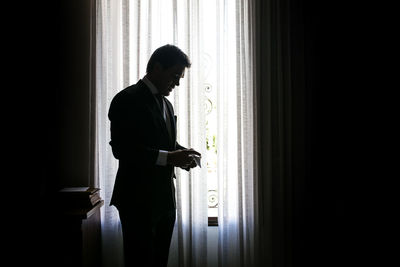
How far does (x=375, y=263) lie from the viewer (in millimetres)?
1548

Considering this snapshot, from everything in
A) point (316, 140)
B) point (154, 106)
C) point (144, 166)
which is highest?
point (154, 106)

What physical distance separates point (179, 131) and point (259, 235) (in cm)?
82

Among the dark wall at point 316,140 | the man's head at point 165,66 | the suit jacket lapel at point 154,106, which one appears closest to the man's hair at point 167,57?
the man's head at point 165,66

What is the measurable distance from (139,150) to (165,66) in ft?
1.29

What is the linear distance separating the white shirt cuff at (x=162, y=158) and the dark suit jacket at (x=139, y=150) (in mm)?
17

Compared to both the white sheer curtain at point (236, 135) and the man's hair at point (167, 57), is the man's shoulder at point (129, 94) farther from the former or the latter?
the white sheer curtain at point (236, 135)

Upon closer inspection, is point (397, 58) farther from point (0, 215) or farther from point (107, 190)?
point (0, 215)

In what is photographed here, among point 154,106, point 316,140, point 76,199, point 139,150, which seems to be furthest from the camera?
point 316,140

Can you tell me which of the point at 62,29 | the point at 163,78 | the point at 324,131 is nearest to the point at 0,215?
the point at 163,78

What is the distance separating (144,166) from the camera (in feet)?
3.91

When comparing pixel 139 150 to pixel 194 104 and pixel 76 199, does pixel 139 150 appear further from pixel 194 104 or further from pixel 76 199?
pixel 194 104

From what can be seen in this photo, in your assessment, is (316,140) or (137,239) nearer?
(137,239)

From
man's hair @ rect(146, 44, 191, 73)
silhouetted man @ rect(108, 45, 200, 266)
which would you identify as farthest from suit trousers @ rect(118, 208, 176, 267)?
man's hair @ rect(146, 44, 191, 73)

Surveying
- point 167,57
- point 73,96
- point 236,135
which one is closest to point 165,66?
point 167,57
